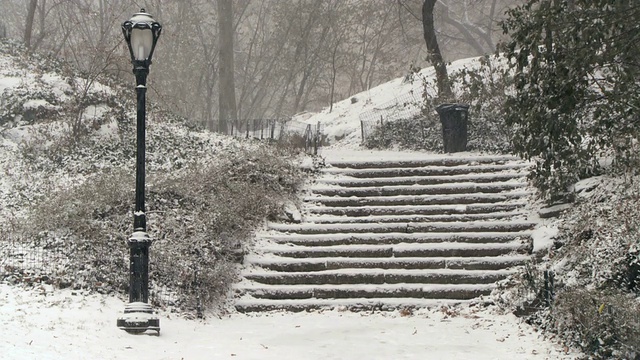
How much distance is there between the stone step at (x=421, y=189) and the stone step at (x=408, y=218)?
45.8 inches

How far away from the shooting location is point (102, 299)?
11242 mm

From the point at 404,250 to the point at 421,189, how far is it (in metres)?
2.95

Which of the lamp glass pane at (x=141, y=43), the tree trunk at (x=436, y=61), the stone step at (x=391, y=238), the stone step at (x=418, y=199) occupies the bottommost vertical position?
the stone step at (x=391, y=238)

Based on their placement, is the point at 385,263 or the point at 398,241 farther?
the point at 398,241

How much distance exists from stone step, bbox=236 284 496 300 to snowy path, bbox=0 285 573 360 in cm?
58

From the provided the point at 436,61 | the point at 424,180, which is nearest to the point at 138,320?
the point at 424,180

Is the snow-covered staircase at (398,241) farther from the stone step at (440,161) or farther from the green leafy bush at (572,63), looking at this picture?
the green leafy bush at (572,63)

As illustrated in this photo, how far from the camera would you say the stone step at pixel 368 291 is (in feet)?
41.4

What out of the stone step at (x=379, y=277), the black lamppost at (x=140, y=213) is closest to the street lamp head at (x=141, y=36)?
the black lamppost at (x=140, y=213)

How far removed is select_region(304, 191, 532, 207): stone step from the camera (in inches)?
621

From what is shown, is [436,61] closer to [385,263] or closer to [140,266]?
[385,263]

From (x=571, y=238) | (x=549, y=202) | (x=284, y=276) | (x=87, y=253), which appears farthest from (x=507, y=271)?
(x=87, y=253)

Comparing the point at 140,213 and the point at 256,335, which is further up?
the point at 140,213

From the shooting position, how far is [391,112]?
25922mm
